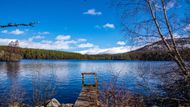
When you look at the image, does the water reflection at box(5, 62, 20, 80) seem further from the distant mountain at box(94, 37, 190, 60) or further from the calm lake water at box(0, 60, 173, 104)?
the distant mountain at box(94, 37, 190, 60)

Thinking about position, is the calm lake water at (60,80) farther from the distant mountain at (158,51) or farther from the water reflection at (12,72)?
the distant mountain at (158,51)

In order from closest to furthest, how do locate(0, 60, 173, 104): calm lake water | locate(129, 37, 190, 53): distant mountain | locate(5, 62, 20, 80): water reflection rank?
locate(129, 37, 190, 53): distant mountain
locate(0, 60, 173, 104): calm lake water
locate(5, 62, 20, 80): water reflection

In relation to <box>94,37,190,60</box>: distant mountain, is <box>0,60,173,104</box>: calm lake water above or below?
below

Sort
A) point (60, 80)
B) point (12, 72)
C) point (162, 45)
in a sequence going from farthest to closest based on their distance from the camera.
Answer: point (12, 72)
point (60, 80)
point (162, 45)

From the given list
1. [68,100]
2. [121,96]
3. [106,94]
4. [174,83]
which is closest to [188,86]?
[174,83]

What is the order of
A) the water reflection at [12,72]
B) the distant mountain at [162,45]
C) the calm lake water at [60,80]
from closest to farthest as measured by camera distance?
the distant mountain at [162,45] → the calm lake water at [60,80] → the water reflection at [12,72]

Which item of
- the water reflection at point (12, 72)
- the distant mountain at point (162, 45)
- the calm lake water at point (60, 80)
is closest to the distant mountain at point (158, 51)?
the distant mountain at point (162, 45)

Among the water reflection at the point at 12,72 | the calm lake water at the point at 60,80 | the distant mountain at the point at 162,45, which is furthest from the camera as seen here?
the water reflection at the point at 12,72

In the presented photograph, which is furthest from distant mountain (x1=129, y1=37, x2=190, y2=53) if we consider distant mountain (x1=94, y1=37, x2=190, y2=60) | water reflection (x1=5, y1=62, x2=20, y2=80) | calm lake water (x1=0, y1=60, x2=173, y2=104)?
water reflection (x1=5, y1=62, x2=20, y2=80)

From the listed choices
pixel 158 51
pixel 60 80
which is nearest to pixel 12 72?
pixel 60 80

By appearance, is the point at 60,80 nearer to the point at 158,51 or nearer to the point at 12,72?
the point at 12,72

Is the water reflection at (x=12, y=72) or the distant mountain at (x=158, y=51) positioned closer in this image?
the distant mountain at (x=158, y=51)

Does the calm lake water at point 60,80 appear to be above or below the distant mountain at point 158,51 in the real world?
below

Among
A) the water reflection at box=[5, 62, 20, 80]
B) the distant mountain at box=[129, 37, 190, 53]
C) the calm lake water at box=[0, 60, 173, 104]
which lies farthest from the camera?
the water reflection at box=[5, 62, 20, 80]
